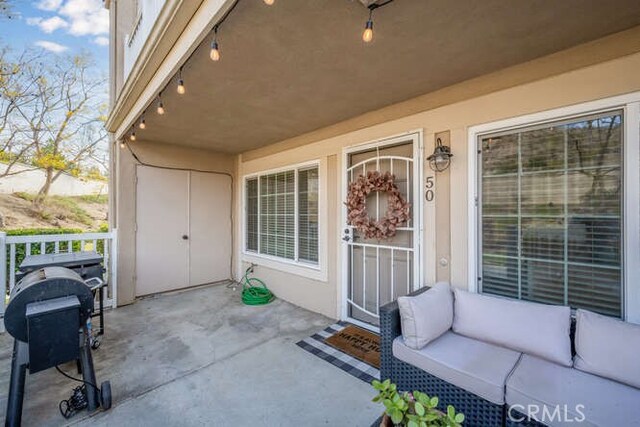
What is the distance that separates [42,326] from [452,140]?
3405 millimetres

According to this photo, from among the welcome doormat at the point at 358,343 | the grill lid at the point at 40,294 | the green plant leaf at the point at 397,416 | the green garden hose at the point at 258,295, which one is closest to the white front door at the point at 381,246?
the welcome doormat at the point at 358,343

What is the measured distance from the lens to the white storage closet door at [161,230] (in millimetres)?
4461

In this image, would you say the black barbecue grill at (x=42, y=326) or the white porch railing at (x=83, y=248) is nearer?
the black barbecue grill at (x=42, y=326)

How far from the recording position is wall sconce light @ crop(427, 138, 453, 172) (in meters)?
2.53

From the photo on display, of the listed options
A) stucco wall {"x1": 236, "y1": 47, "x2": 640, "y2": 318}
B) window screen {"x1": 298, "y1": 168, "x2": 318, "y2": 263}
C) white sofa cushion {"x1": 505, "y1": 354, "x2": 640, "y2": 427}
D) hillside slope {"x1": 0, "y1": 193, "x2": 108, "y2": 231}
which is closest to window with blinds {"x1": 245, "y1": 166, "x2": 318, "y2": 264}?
window screen {"x1": 298, "y1": 168, "x2": 318, "y2": 263}

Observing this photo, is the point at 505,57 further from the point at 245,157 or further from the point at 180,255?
the point at 180,255

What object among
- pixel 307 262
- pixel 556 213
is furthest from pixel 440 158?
pixel 307 262

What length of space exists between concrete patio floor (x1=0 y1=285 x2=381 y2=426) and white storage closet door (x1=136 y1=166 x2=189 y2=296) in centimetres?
100

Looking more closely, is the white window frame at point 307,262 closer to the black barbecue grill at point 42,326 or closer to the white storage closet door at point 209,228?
the white storage closet door at point 209,228

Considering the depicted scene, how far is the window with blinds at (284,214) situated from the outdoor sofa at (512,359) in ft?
6.94

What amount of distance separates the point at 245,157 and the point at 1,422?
4.29m

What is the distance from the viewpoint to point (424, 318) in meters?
1.95

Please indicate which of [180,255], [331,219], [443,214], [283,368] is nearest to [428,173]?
[443,214]

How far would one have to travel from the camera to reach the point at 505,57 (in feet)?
6.88
